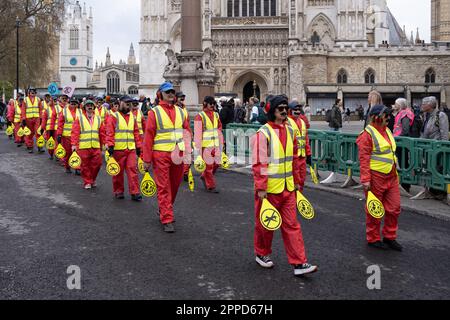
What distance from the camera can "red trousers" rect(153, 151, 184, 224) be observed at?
757 cm

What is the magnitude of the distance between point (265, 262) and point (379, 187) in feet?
5.93

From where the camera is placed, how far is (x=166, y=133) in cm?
789

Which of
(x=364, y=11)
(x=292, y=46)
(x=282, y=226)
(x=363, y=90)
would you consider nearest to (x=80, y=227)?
(x=282, y=226)

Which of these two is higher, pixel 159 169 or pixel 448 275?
pixel 159 169

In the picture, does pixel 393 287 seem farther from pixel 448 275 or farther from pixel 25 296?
pixel 25 296

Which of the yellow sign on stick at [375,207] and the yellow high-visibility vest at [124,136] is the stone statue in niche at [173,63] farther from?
the yellow sign on stick at [375,207]

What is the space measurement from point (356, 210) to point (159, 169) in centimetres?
337

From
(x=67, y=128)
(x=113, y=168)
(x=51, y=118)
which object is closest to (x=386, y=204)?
(x=113, y=168)

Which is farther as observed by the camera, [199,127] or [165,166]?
[199,127]

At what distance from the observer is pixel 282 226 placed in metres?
5.75

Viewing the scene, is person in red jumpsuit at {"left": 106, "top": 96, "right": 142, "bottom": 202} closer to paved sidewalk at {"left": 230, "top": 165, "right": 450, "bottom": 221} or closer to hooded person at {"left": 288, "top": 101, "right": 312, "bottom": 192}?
hooded person at {"left": 288, "top": 101, "right": 312, "bottom": 192}

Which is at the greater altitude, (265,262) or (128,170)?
(128,170)

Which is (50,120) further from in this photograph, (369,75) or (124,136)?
(369,75)

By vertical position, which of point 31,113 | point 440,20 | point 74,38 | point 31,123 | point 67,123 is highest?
point 74,38
